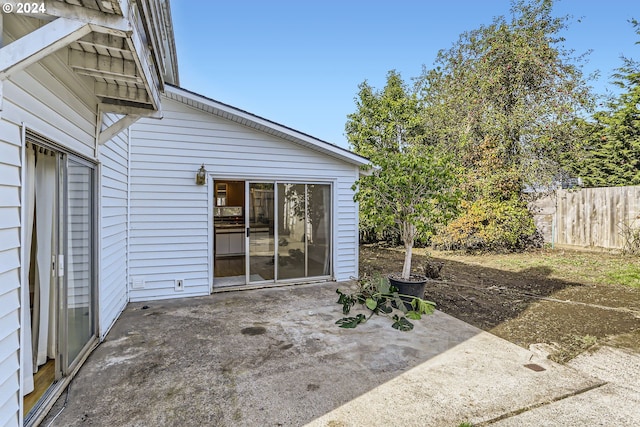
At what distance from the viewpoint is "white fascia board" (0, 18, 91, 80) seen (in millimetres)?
1556

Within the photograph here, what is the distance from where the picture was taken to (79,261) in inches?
121

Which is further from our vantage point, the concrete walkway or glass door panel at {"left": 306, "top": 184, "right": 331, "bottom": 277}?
glass door panel at {"left": 306, "top": 184, "right": 331, "bottom": 277}

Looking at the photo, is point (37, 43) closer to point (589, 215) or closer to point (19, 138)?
point (19, 138)

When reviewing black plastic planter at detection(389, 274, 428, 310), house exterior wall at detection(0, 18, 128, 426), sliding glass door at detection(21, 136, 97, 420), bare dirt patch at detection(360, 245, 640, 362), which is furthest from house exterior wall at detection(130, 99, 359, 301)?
bare dirt patch at detection(360, 245, 640, 362)

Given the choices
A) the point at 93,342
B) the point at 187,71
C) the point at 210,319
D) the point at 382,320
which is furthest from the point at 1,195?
the point at 187,71

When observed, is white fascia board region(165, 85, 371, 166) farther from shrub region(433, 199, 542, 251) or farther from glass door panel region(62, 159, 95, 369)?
shrub region(433, 199, 542, 251)

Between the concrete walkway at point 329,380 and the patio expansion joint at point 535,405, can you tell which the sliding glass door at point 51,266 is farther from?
the patio expansion joint at point 535,405

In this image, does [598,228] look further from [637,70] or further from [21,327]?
[21,327]

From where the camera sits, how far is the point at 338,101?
13977 mm

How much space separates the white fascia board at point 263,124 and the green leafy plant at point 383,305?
2.37m

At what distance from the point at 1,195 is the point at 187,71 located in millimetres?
8435

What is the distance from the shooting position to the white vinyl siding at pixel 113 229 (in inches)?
145

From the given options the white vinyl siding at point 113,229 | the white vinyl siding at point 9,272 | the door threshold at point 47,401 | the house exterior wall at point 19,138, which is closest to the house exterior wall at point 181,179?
the white vinyl siding at point 113,229

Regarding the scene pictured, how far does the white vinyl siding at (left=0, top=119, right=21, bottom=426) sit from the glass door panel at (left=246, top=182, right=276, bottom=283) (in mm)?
3821
